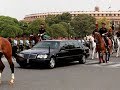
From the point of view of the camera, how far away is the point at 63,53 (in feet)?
70.6

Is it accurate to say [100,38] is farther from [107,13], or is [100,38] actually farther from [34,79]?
[107,13]

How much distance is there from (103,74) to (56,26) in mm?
120111

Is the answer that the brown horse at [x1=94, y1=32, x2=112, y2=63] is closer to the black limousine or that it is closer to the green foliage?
the black limousine

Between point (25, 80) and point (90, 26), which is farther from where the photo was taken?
Answer: point (90, 26)

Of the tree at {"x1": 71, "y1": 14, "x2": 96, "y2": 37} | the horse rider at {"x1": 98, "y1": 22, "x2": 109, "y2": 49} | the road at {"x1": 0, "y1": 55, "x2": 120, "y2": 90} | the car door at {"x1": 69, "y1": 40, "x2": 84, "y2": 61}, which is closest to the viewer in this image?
the road at {"x1": 0, "y1": 55, "x2": 120, "y2": 90}

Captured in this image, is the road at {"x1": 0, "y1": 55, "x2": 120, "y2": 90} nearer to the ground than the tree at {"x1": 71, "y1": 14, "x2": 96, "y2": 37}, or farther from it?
farther from it

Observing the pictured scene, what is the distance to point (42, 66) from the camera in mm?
21328

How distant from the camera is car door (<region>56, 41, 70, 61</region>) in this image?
69.1 ft

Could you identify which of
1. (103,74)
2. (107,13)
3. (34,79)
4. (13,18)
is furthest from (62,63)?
(107,13)

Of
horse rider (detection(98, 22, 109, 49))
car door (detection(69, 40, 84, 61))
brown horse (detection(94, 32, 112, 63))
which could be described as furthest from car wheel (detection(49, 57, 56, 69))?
horse rider (detection(98, 22, 109, 49))

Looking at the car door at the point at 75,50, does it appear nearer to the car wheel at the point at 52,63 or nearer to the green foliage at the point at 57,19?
the car wheel at the point at 52,63

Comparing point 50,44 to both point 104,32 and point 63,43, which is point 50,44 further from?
point 104,32

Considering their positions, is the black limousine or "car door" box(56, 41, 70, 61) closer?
the black limousine

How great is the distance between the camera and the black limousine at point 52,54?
20062mm
